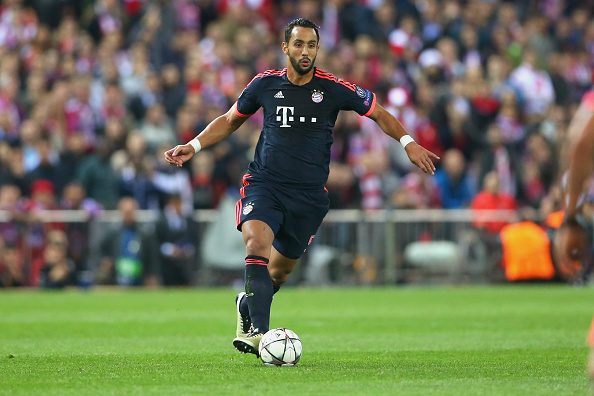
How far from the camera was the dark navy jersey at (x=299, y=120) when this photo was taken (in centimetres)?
809

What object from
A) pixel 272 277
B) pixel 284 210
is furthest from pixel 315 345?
pixel 284 210

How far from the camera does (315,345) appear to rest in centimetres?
912

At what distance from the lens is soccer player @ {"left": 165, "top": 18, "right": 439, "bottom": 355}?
7.95m

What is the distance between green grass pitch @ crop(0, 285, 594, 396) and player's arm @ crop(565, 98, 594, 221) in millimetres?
1821

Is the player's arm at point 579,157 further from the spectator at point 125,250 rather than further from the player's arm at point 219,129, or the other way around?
the spectator at point 125,250

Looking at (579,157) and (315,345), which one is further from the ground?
(579,157)

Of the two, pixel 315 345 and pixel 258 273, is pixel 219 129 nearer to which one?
pixel 258 273

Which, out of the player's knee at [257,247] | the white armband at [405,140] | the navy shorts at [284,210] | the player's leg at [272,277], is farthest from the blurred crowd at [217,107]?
the player's knee at [257,247]

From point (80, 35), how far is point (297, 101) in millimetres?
13578

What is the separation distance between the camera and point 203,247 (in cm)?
1859

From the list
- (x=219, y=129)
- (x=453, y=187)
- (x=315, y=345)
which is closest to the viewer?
(x=219, y=129)

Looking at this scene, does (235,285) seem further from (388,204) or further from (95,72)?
(95,72)

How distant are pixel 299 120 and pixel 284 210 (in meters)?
0.73

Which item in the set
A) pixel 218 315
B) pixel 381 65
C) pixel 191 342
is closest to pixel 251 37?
pixel 381 65
